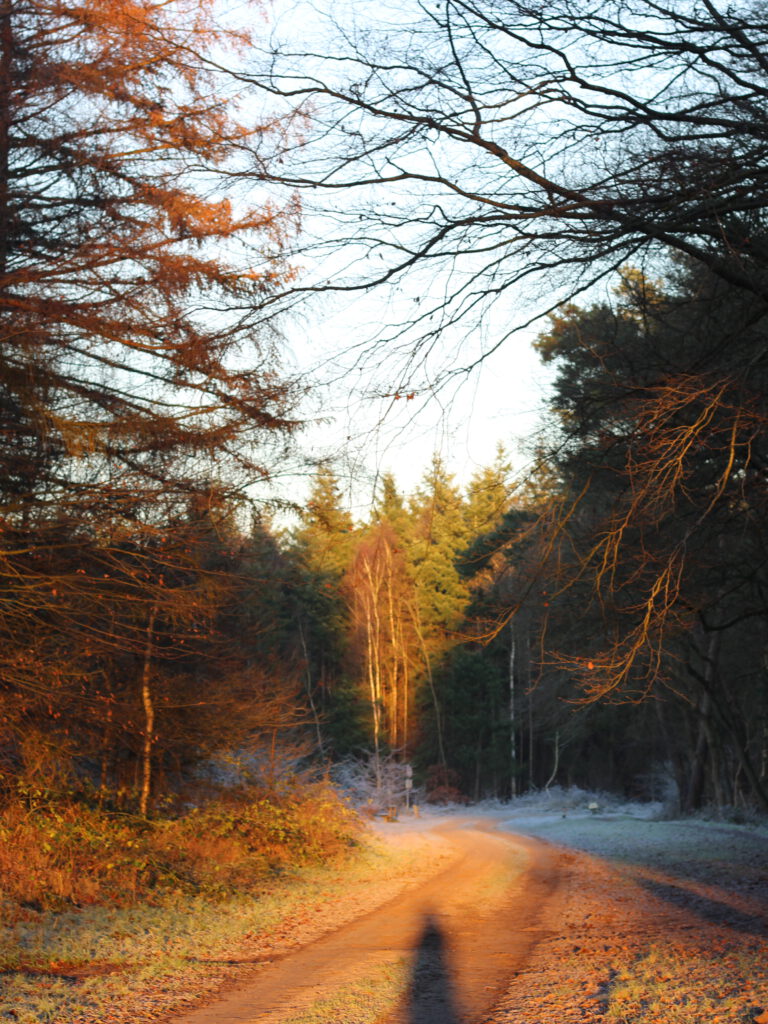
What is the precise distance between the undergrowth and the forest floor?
975mm

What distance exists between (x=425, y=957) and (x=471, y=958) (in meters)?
0.36

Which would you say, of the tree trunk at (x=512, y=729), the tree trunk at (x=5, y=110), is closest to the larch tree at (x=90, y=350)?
the tree trunk at (x=5, y=110)

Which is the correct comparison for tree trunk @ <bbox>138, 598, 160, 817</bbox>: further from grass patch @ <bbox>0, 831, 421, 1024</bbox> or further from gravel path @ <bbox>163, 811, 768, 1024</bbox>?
gravel path @ <bbox>163, 811, 768, 1024</bbox>

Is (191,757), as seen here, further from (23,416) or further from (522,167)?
(522,167)

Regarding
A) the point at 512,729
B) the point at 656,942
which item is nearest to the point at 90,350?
the point at 656,942

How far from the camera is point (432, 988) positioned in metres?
6.28

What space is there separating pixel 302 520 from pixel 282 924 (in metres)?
4.11

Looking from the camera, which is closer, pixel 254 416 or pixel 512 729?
pixel 254 416

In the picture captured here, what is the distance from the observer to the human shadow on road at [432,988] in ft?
18.1

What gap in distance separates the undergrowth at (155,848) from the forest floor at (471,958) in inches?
38.4

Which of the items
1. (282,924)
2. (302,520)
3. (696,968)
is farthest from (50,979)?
(302,520)

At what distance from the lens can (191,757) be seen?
627 inches

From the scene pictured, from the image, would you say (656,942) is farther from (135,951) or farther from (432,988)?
(135,951)

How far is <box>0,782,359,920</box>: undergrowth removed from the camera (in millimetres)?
9281
